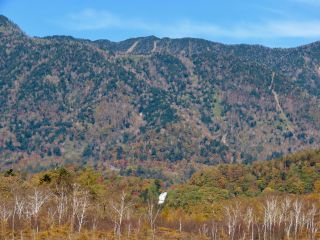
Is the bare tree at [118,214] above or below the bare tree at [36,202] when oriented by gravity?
below

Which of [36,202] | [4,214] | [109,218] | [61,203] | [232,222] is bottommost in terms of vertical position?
[109,218]

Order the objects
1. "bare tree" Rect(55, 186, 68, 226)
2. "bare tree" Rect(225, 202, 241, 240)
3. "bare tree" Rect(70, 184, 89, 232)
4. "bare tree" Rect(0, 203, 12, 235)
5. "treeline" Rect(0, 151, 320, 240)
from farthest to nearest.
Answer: "bare tree" Rect(70, 184, 89, 232)
"bare tree" Rect(55, 186, 68, 226)
"bare tree" Rect(225, 202, 241, 240)
"treeline" Rect(0, 151, 320, 240)
"bare tree" Rect(0, 203, 12, 235)

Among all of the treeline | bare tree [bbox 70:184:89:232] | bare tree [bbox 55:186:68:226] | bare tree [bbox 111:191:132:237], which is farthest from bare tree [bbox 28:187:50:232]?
bare tree [bbox 111:191:132:237]

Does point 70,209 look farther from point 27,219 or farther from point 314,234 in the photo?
point 314,234

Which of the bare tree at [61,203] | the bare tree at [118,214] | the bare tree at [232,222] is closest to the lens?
the bare tree at [118,214]

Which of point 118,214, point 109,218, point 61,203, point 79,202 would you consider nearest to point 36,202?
point 61,203

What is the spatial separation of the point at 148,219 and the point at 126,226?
69.5 ft

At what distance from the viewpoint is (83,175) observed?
652 ft

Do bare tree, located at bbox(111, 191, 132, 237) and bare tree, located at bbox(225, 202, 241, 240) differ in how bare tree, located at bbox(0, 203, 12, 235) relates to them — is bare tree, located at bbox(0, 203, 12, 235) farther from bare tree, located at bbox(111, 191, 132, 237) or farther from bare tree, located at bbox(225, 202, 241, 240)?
bare tree, located at bbox(225, 202, 241, 240)

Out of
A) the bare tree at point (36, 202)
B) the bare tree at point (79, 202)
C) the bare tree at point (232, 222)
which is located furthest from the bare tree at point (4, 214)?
the bare tree at point (232, 222)

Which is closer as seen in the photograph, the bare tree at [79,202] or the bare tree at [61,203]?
the bare tree at [61,203]

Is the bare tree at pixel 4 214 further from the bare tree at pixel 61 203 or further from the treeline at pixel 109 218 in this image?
the bare tree at pixel 61 203

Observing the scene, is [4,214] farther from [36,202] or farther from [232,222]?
[232,222]

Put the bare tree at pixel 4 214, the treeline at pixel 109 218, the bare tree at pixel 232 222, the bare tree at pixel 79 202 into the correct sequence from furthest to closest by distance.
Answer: the bare tree at pixel 79 202 < the bare tree at pixel 232 222 < the treeline at pixel 109 218 < the bare tree at pixel 4 214
